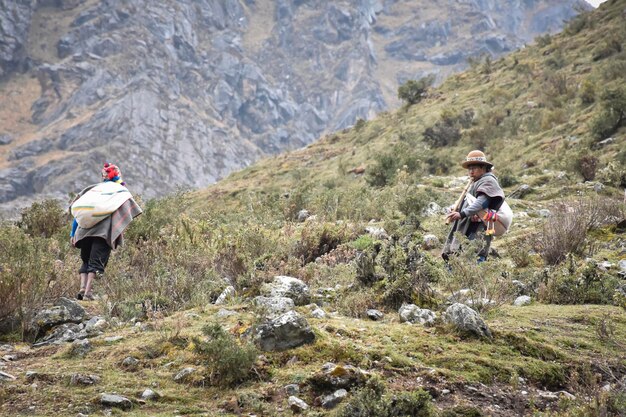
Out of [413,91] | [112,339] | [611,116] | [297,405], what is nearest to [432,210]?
[112,339]

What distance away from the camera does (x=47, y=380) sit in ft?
11.9

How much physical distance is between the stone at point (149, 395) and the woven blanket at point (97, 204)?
154 inches

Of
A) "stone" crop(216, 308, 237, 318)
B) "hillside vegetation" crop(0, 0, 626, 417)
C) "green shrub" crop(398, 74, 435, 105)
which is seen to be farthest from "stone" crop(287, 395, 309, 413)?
"green shrub" crop(398, 74, 435, 105)

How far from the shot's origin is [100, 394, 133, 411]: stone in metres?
3.28

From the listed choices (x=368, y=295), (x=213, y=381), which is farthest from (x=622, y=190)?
(x=213, y=381)

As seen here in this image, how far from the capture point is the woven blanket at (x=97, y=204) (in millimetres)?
6844

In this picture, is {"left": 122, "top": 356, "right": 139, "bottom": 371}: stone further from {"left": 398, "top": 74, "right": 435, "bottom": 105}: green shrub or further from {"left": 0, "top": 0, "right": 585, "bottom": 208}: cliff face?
{"left": 0, "top": 0, "right": 585, "bottom": 208}: cliff face

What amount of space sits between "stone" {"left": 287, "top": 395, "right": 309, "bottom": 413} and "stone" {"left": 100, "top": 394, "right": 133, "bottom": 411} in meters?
0.97

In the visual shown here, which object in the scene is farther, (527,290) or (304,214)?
(304,214)

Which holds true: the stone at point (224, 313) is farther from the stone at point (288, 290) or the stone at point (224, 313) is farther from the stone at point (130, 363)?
the stone at point (130, 363)

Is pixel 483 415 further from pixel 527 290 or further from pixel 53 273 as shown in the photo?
pixel 53 273

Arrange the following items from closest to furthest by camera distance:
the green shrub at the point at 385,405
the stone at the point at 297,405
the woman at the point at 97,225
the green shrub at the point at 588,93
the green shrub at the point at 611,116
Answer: the green shrub at the point at 385,405 < the stone at the point at 297,405 < the woman at the point at 97,225 < the green shrub at the point at 611,116 < the green shrub at the point at 588,93

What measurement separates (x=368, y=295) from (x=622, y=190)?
29.3ft

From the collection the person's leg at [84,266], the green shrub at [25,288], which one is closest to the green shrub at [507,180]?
the person's leg at [84,266]
